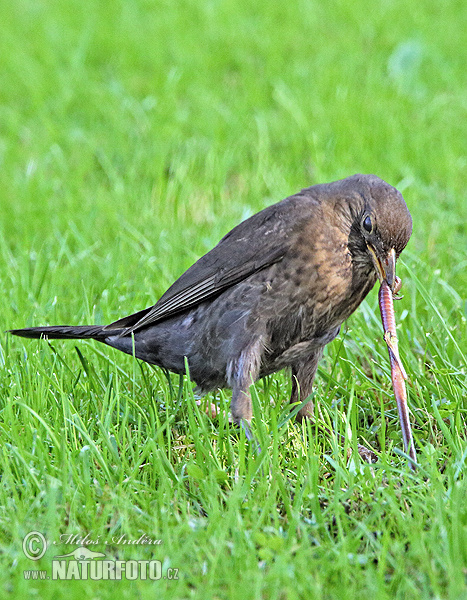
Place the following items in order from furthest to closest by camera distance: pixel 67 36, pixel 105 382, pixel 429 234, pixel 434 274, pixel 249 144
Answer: pixel 67 36
pixel 249 144
pixel 429 234
pixel 434 274
pixel 105 382

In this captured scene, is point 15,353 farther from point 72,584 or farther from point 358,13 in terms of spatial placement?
point 358,13

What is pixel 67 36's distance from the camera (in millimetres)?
8469

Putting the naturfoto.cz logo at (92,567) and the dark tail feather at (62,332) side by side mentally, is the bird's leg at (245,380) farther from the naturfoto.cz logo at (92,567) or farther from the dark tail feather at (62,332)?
the naturfoto.cz logo at (92,567)

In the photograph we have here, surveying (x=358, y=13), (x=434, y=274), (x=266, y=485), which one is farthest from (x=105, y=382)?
(x=358, y=13)

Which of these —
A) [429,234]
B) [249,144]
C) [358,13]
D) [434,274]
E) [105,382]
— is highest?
[358,13]

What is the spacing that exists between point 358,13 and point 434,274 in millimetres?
5182

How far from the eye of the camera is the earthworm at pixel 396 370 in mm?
3020

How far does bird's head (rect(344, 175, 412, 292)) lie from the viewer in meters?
3.16

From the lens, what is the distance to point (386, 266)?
3148mm

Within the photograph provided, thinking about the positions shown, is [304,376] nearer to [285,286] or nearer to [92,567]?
[285,286]

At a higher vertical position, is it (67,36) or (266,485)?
(67,36)

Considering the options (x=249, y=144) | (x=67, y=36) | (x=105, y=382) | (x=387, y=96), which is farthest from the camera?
(x=67, y=36)
